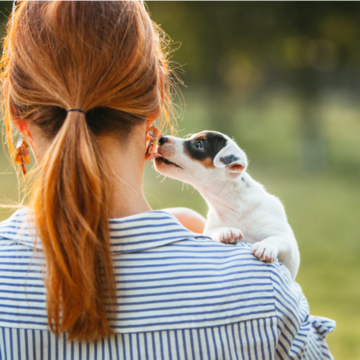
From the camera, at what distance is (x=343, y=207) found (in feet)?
24.6

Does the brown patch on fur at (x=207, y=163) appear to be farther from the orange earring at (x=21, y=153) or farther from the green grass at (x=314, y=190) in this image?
the orange earring at (x=21, y=153)

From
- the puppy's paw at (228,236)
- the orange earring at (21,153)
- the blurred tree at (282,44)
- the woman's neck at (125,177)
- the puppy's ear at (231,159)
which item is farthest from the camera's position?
the blurred tree at (282,44)

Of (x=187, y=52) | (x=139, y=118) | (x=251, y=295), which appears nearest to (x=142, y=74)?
(x=139, y=118)

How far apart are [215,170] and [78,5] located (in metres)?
1.07

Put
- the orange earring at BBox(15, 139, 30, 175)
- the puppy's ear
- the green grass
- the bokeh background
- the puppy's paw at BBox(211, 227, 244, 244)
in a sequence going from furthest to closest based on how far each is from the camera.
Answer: the bokeh background
the green grass
the puppy's ear
the puppy's paw at BBox(211, 227, 244, 244)
the orange earring at BBox(15, 139, 30, 175)

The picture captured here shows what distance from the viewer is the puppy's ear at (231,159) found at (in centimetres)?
187

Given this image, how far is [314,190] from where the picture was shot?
8.68 metres

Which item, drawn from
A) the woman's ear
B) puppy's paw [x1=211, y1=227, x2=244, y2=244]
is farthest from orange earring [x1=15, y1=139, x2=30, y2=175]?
puppy's paw [x1=211, y1=227, x2=244, y2=244]

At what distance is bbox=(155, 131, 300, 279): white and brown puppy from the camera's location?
1892mm

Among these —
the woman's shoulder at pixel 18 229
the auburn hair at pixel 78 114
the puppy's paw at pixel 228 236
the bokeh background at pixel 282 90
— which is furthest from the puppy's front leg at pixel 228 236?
the bokeh background at pixel 282 90

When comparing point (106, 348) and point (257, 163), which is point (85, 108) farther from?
point (257, 163)

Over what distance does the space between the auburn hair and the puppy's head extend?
0.82m

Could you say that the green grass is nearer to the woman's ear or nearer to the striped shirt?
the woman's ear

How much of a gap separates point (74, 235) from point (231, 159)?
102 cm
